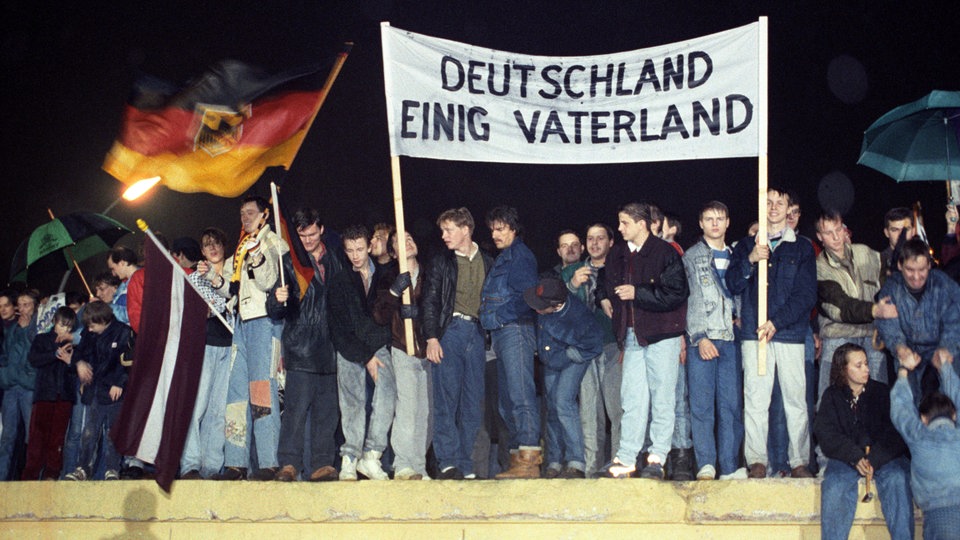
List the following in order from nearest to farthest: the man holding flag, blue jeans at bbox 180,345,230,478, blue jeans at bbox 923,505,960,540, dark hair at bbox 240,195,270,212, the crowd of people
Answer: blue jeans at bbox 923,505,960,540 → the crowd of people → the man holding flag → blue jeans at bbox 180,345,230,478 → dark hair at bbox 240,195,270,212

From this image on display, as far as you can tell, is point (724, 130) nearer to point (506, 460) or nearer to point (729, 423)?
point (729, 423)

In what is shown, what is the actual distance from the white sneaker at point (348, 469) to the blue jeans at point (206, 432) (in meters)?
1.05

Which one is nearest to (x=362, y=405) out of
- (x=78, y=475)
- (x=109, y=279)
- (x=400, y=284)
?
(x=400, y=284)

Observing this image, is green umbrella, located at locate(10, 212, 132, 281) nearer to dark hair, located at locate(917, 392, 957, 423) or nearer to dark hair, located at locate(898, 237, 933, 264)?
dark hair, located at locate(898, 237, 933, 264)

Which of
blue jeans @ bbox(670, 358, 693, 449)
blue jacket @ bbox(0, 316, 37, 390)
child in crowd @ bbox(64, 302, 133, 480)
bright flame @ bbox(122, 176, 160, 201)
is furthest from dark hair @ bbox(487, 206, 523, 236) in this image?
blue jacket @ bbox(0, 316, 37, 390)

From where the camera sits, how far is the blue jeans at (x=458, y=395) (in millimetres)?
8852

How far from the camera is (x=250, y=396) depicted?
9055mm

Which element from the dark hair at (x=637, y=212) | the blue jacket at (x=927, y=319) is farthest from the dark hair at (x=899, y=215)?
the dark hair at (x=637, y=212)

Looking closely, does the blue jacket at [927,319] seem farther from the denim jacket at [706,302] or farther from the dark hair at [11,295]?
the dark hair at [11,295]

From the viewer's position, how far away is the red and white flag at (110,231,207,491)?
901 cm

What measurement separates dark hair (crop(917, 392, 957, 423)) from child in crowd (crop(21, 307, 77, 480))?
6698mm

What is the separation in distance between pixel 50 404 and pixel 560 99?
16.4 ft

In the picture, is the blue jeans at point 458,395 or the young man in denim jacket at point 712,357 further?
the blue jeans at point 458,395

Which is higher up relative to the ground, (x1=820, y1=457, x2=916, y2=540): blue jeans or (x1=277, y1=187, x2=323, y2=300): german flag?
(x1=277, y1=187, x2=323, y2=300): german flag
